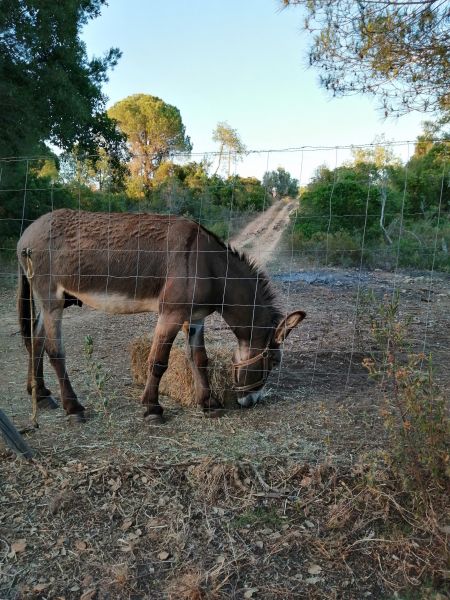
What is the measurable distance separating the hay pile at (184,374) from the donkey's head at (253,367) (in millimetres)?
140

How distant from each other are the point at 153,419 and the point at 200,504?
4.18 feet

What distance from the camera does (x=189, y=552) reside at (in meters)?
2.85

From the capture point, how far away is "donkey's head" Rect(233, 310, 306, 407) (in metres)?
4.63

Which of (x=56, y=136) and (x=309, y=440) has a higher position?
(x=56, y=136)

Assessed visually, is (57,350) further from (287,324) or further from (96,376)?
(287,324)

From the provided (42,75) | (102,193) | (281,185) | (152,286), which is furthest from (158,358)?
(42,75)

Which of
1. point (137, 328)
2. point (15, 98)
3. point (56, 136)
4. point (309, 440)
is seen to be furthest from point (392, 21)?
point (56, 136)

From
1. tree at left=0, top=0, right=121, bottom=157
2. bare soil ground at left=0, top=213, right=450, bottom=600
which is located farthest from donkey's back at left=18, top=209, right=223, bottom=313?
tree at left=0, top=0, right=121, bottom=157

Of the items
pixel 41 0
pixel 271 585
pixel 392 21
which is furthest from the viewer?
pixel 41 0

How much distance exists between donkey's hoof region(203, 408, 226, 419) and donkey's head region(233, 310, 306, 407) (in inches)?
7.6

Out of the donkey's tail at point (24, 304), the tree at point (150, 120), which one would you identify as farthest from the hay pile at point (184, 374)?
the tree at point (150, 120)

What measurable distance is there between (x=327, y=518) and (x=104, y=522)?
4.26 ft

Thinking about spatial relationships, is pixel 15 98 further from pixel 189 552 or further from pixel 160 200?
pixel 189 552

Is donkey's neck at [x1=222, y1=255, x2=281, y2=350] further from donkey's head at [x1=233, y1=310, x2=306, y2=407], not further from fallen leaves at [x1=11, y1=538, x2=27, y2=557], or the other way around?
fallen leaves at [x1=11, y1=538, x2=27, y2=557]
